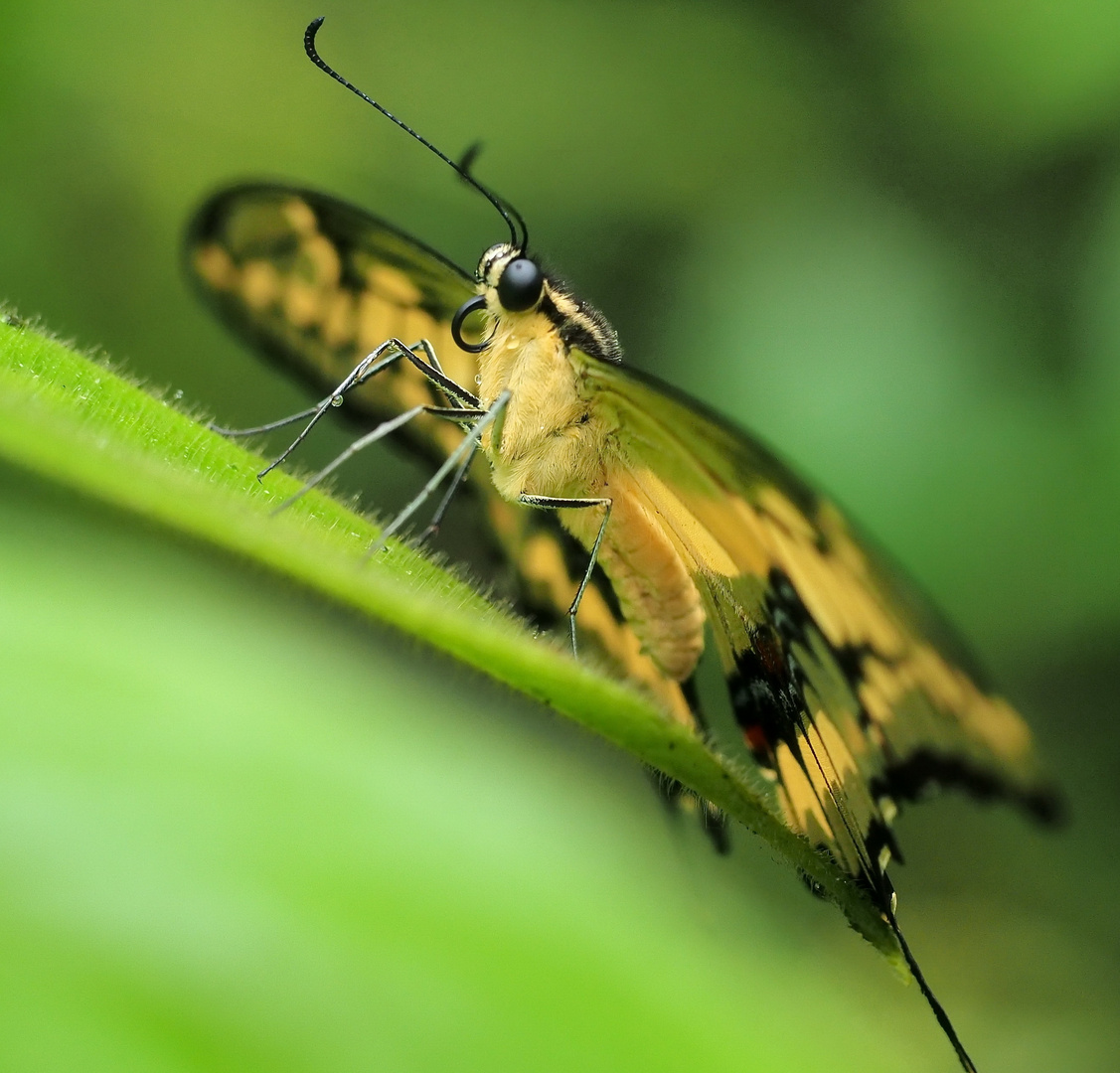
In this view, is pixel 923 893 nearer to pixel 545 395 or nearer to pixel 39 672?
pixel 545 395

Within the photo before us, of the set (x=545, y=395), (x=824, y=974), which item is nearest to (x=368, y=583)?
(x=545, y=395)

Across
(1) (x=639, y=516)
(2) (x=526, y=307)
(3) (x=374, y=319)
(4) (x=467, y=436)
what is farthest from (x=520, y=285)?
(3) (x=374, y=319)

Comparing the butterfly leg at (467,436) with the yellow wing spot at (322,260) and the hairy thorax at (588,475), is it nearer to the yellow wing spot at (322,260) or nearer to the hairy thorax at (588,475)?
the hairy thorax at (588,475)

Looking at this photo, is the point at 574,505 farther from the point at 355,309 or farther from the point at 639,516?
the point at 355,309

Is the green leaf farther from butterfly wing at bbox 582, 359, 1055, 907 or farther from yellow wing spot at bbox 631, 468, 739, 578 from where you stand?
yellow wing spot at bbox 631, 468, 739, 578

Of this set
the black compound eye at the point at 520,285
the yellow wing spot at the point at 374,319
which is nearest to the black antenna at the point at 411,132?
the black compound eye at the point at 520,285

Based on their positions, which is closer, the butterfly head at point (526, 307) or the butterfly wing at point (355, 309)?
the butterfly head at point (526, 307)

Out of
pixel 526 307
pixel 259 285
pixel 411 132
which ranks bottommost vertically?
pixel 259 285
